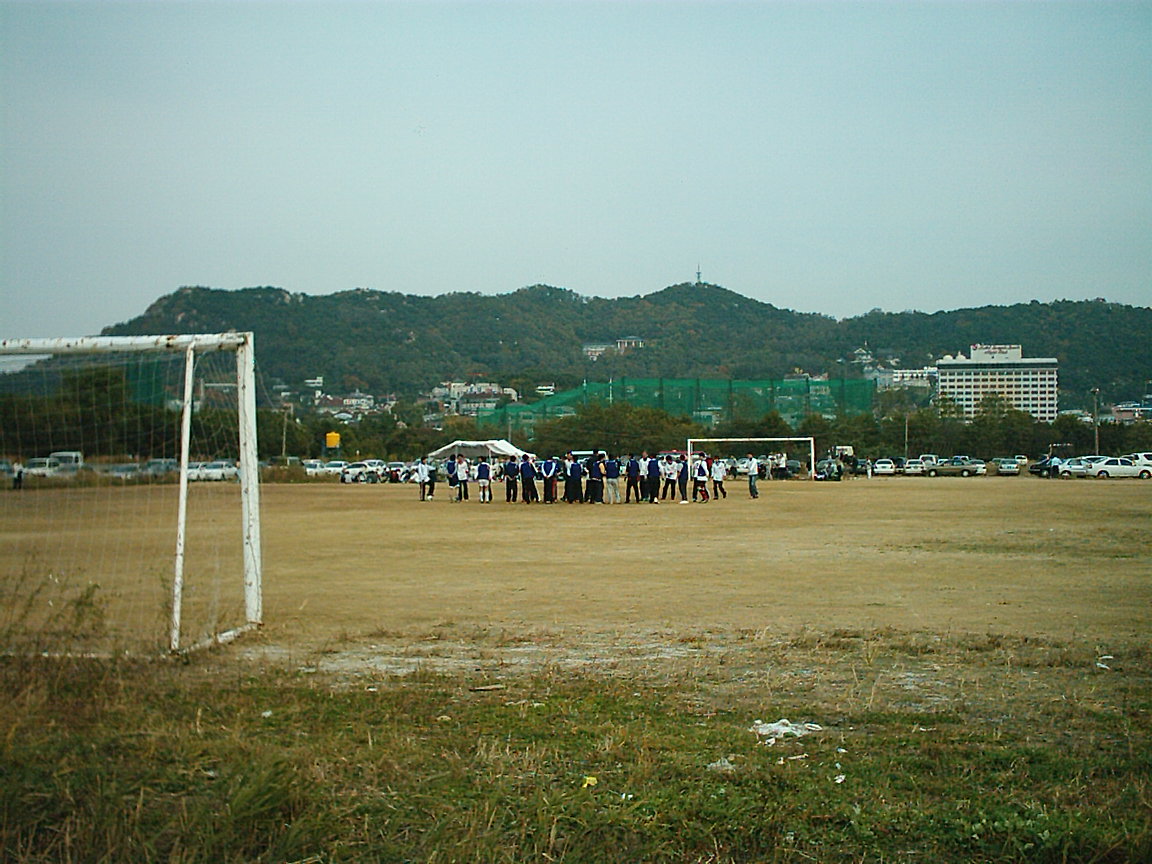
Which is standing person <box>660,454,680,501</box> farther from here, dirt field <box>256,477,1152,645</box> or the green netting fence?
the green netting fence

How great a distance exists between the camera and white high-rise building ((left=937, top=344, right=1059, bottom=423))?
15738 centimetres

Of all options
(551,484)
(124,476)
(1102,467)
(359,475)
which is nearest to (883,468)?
(1102,467)

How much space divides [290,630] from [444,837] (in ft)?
21.0

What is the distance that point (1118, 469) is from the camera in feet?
206

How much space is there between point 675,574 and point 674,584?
3.94ft

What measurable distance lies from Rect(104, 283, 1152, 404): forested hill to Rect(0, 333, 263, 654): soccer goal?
119 meters

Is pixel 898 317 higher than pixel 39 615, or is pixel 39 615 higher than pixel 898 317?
pixel 898 317

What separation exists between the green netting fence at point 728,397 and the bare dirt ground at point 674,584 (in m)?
64.7

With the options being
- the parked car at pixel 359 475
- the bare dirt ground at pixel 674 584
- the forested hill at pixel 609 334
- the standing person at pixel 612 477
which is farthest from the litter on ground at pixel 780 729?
the forested hill at pixel 609 334

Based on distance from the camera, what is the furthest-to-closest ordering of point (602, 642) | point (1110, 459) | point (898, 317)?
point (898, 317) → point (1110, 459) → point (602, 642)

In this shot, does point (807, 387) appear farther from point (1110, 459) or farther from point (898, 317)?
point (898, 317)

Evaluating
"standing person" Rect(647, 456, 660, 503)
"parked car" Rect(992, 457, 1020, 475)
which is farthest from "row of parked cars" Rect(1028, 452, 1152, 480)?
"standing person" Rect(647, 456, 660, 503)

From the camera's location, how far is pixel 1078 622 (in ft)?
36.2

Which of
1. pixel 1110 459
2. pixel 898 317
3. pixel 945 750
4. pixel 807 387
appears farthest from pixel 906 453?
pixel 898 317
